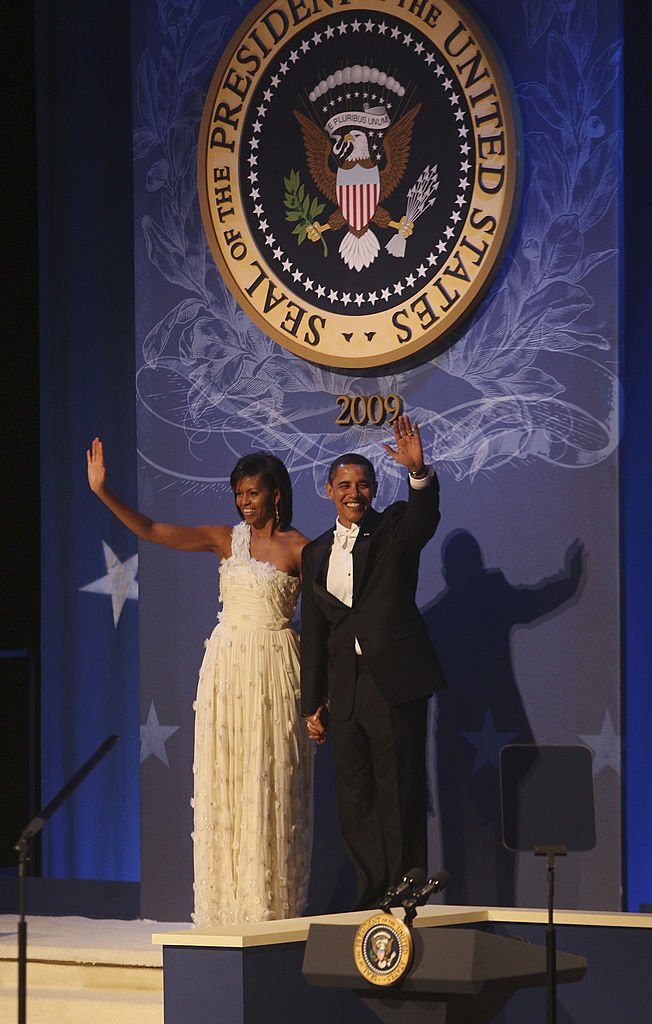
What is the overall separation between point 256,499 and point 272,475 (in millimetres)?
101

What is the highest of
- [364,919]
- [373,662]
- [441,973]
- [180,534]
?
[180,534]

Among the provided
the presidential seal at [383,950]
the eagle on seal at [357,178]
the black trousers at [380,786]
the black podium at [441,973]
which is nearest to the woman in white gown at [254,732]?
the black trousers at [380,786]

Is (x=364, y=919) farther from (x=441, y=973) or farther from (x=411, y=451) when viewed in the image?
(x=411, y=451)

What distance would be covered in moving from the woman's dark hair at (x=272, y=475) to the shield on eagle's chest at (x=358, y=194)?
1.00m

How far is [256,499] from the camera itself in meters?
5.78

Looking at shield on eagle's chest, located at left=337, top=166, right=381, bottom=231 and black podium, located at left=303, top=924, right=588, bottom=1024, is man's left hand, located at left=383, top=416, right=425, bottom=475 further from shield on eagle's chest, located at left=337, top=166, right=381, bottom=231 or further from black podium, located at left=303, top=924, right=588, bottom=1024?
black podium, located at left=303, top=924, right=588, bottom=1024

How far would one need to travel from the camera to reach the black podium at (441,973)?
342 centimetres

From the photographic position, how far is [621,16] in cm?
586

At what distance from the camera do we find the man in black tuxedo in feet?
17.7

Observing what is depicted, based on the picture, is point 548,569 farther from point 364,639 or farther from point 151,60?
point 151,60

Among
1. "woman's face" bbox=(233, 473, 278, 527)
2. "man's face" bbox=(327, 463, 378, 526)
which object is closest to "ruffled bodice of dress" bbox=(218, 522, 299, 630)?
"woman's face" bbox=(233, 473, 278, 527)

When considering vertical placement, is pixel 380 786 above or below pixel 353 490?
below

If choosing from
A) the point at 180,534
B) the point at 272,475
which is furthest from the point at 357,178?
the point at 180,534

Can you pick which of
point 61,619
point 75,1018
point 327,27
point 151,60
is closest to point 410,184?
point 327,27
